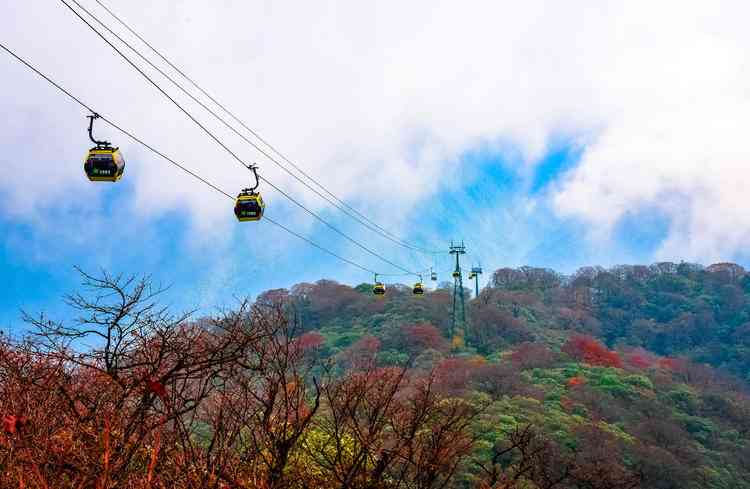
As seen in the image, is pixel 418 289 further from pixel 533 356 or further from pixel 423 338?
pixel 423 338

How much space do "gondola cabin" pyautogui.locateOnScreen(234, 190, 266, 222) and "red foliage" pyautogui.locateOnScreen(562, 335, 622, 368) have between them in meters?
36.4

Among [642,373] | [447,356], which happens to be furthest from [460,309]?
[642,373]

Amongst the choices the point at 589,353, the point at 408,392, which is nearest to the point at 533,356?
the point at 589,353

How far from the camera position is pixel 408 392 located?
27.4m

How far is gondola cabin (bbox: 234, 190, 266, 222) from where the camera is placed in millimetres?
11047

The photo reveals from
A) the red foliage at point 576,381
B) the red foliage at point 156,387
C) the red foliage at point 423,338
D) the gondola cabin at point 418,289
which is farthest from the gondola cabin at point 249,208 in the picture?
the red foliage at point 423,338

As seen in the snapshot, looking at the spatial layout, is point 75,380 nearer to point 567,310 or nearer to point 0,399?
point 0,399

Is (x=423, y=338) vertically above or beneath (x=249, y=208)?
above

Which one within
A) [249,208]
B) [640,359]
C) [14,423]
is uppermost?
[640,359]

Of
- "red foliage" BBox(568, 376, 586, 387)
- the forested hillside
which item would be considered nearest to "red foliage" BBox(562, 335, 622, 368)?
the forested hillside

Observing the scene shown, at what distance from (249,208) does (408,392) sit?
18.3 m

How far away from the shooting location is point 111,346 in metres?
6.52

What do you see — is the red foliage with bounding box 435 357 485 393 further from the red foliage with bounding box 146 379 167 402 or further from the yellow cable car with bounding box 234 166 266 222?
the red foliage with bounding box 146 379 167 402

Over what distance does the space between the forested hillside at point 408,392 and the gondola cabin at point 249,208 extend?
1627 millimetres
